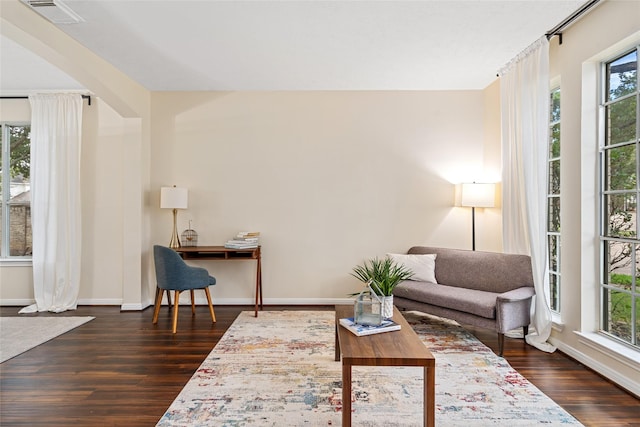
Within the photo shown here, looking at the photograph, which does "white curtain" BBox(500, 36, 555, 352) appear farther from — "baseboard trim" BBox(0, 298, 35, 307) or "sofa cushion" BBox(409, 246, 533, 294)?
"baseboard trim" BBox(0, 298, 35, 307)

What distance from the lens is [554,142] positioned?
131 inches

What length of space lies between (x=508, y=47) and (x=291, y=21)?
1949mm

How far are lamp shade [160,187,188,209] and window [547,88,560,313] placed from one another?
3795mm

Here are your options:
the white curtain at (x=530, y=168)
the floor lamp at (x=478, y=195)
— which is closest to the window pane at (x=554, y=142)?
the white curtain at (x=530, y=168)

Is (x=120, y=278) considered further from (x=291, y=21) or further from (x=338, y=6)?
(x=338, y=6)

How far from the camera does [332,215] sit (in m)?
4.54

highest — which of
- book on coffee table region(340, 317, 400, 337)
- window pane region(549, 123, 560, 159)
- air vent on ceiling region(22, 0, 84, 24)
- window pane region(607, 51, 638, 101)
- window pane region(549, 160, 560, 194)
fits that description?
air vent on ceiling region(22, 0, 84, 24)

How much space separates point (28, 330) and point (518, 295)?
4.56 metres

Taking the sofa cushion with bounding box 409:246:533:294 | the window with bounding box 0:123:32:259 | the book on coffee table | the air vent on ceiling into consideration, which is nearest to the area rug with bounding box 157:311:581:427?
the book on coffee table

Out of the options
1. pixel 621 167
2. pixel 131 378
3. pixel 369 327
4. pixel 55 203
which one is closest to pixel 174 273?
pixel 131 378

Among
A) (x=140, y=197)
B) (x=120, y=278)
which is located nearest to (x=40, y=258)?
(x=120, y=278)

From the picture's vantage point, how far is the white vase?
241cm

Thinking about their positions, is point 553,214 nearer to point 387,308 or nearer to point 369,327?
point 387,308

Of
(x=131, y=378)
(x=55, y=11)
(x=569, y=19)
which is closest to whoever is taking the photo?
(x=131, y=378)
